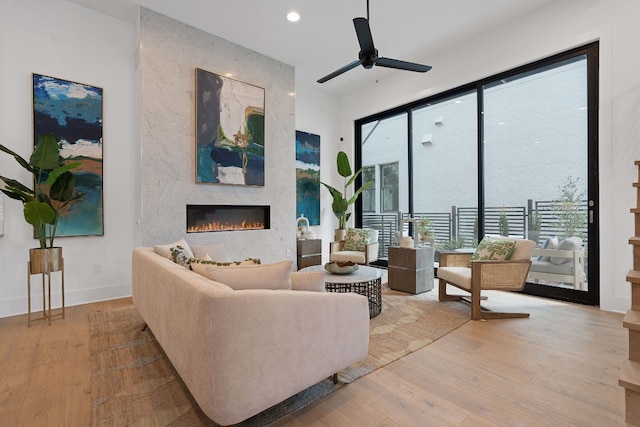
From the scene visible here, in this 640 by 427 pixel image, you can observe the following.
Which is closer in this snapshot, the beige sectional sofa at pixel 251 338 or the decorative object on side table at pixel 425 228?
the beige sectional sofa at pixel 251 338

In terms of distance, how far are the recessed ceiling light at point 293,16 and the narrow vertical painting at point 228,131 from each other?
1133 mm

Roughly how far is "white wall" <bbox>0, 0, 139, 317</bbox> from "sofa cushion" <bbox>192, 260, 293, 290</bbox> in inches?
114

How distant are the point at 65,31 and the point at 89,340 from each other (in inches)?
Answer: 137

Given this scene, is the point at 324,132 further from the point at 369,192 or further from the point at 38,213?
the point at 38,213

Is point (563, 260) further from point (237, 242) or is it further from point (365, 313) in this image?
point (237, 242)

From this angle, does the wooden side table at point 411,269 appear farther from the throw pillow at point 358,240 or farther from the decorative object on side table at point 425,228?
the throw pillow at point 358,240

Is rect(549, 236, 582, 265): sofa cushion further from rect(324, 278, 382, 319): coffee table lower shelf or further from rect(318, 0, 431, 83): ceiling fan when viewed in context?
rect(318, 0, 431, 83): ceiling fan

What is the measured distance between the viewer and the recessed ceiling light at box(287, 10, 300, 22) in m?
3.84

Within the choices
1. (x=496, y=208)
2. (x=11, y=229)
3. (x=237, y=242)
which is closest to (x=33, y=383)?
(x=11, y=229)

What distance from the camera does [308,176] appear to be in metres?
6.21

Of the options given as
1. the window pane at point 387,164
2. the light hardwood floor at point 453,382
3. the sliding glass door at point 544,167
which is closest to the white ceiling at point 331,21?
the sliding glass door at point 544,167

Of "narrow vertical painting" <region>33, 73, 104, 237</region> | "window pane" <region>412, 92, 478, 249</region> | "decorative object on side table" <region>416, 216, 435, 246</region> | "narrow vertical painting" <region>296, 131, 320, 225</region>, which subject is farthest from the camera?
"narrow vertical painting" <region>296, 131, 320, 225</region>

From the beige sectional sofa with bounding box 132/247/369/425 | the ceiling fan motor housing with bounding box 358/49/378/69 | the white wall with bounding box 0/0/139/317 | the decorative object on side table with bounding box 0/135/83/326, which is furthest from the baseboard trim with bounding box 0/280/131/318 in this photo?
the ceiling fan motor housing with bounding box 358/49/378/69

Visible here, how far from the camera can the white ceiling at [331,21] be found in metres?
3.68
